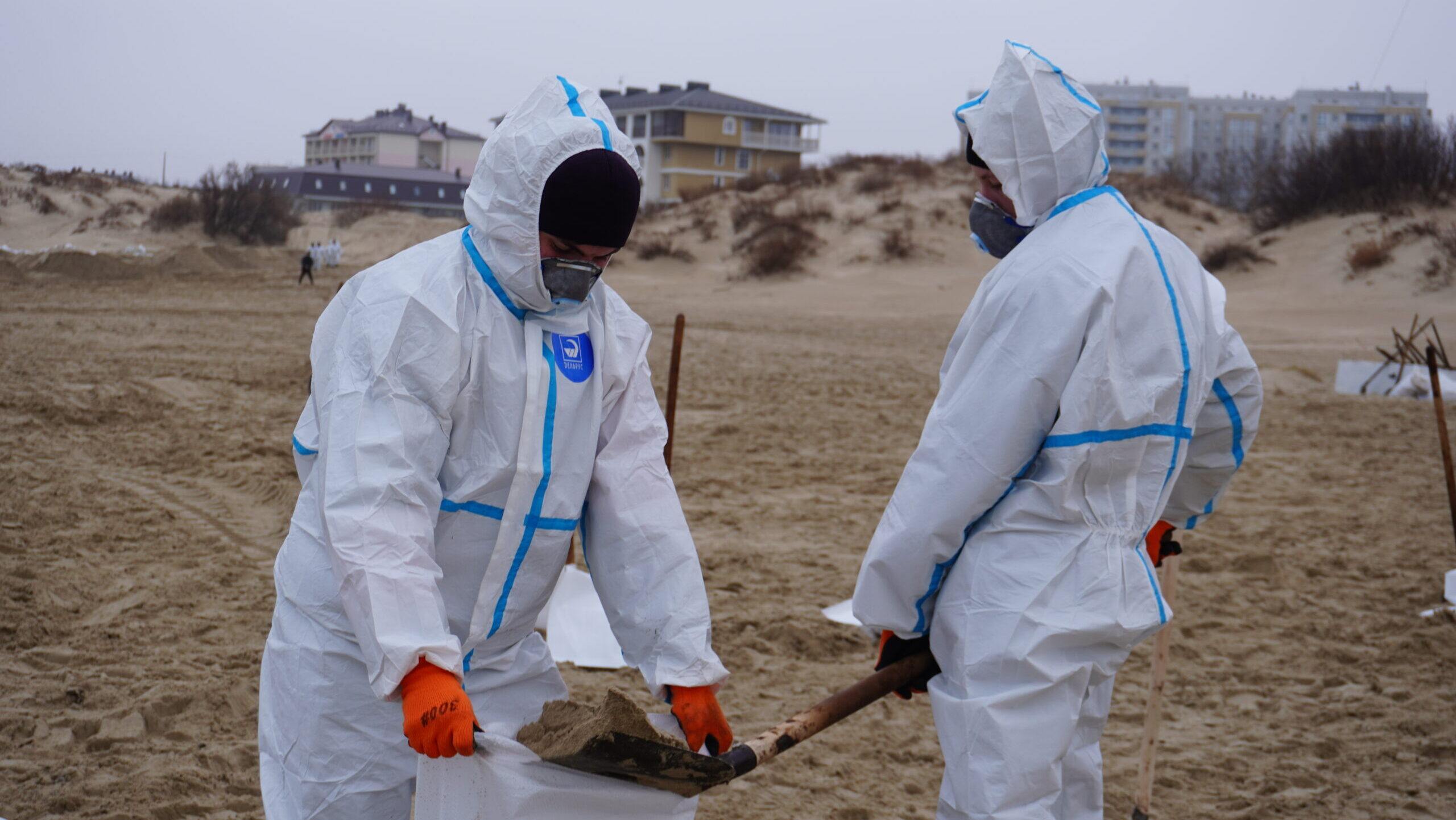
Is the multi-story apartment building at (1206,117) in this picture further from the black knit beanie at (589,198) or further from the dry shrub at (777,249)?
the black knit beanie at (589,198)

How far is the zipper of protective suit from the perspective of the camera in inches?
76.2

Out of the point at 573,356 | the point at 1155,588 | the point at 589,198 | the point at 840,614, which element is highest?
the point at 589,198

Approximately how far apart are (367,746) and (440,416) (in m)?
0.61

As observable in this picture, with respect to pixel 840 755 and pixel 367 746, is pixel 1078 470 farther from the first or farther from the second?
pixel 840 755

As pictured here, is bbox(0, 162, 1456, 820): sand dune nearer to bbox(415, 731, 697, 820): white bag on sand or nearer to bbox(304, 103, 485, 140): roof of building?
bbox(415, 731, 697, 820): white bag on sand

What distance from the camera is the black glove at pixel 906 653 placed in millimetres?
2332

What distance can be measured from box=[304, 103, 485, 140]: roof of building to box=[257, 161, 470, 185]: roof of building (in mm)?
6853

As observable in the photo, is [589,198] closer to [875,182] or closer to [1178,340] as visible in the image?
[1178,340]

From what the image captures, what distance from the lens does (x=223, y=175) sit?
3031 cm

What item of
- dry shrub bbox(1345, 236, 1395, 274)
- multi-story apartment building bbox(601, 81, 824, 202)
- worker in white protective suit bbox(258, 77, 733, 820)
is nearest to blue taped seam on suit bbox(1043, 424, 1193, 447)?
worker in white protective suit bbox(258, 77, 733, 820)

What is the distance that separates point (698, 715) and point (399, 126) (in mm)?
73494

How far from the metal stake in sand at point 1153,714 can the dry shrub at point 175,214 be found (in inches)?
1155

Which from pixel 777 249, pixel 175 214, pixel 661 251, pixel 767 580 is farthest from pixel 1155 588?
pixel 175 214

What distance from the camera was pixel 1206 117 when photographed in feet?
324
